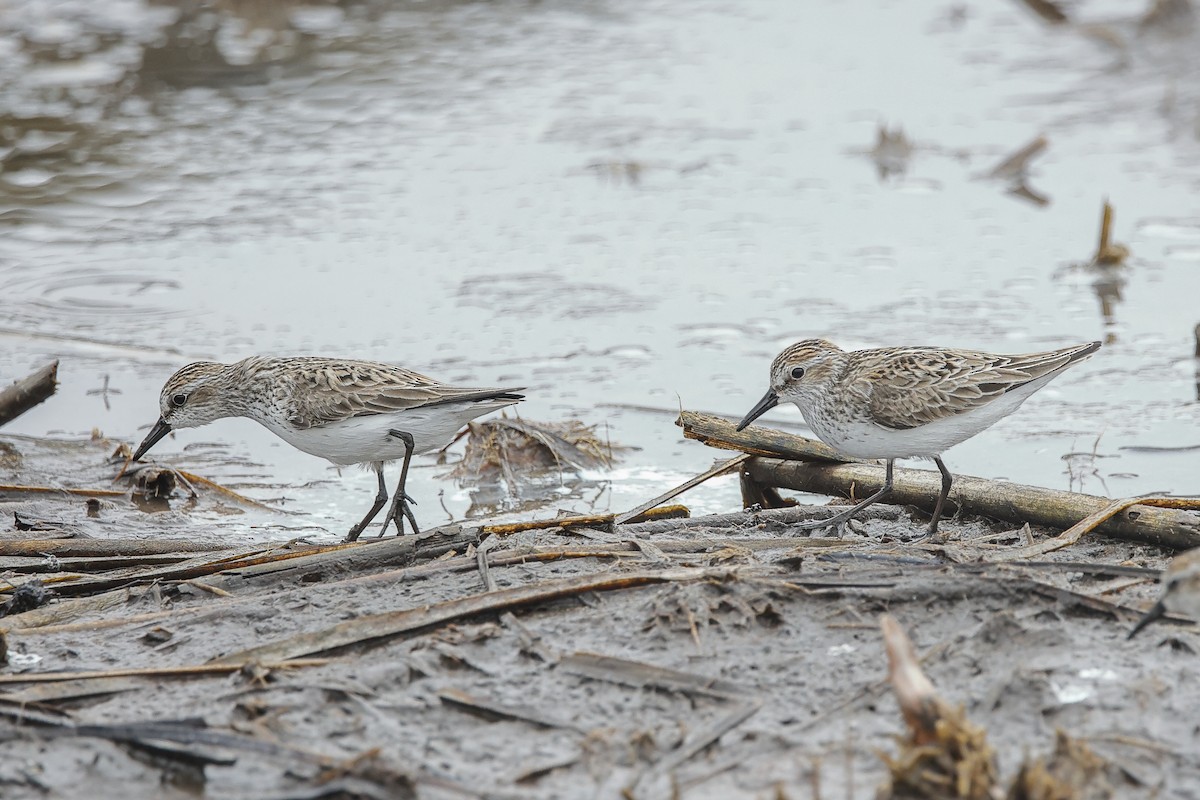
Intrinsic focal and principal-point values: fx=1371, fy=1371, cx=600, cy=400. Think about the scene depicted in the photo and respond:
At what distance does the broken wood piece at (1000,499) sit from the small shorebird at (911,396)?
4.9 inches

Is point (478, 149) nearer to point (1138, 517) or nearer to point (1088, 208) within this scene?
point (1088, 208)

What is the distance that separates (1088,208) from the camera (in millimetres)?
11625

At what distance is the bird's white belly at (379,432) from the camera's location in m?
6.79

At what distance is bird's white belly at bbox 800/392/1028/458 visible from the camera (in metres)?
6.50

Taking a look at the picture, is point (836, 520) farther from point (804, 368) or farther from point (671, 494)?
point (804, 368)

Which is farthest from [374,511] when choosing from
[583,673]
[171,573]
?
[583,673]

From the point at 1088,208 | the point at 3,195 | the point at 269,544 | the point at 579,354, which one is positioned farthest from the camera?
the point at 3,195

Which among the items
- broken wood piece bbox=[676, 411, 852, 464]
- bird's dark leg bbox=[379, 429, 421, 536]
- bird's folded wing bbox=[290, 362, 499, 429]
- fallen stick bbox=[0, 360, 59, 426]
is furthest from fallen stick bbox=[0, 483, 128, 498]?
broken wood piece bbox=[676, 411, 852, 464]

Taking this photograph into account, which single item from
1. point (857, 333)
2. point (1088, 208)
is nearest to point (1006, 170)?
point (1088, 208)

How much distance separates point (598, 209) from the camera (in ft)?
39.0

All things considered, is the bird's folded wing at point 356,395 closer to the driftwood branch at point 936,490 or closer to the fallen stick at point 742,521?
the fallen stick at point 742,521

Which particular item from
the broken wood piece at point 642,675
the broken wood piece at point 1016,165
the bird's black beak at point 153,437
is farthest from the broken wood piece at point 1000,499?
the broken wood piece at point 1016,165

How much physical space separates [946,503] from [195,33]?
13.3 meters

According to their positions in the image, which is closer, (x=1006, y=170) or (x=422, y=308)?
(x=422, y=308)
